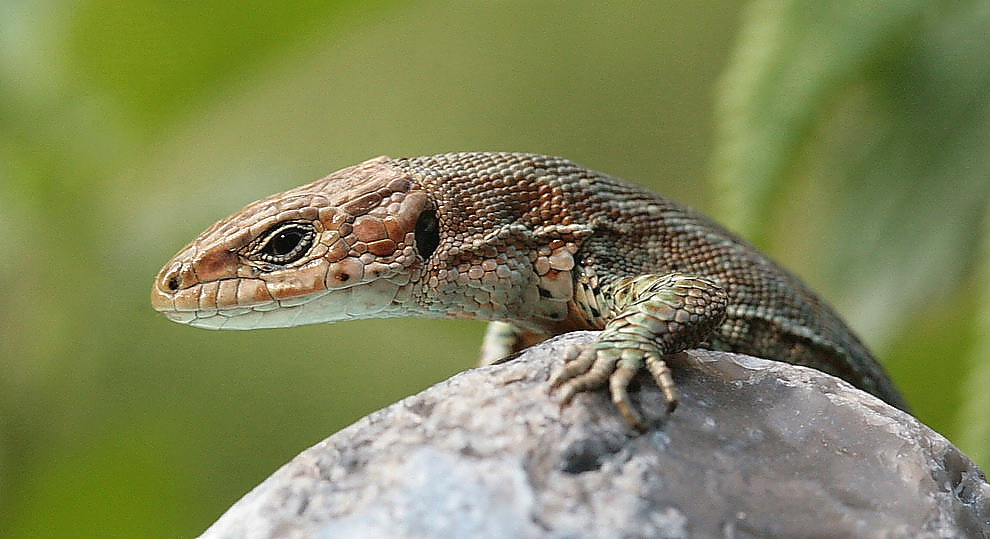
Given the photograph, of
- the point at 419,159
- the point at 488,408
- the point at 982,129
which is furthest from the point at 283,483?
the point at 982,129

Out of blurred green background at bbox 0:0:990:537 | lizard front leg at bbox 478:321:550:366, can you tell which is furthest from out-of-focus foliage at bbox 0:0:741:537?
lizard front leg at bbox 478:321:550:366

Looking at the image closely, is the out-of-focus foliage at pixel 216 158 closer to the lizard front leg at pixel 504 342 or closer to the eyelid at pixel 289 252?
the lizard front leg at pixel 504 342

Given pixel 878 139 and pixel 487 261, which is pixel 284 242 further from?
pixel 878 139

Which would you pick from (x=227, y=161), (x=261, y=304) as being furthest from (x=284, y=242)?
(x=227, y=161)

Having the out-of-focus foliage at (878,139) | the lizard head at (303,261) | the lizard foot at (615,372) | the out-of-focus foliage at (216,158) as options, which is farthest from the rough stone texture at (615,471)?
the out-of-focus foliage at (216,158)

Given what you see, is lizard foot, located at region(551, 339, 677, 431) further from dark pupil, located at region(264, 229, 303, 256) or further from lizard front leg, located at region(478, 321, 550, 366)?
lizard front leg, located at region(478, 321, 550, 366)

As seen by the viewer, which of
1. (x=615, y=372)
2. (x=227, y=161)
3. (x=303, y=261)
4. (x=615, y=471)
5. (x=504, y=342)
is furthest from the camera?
(x=227, y=161)
